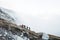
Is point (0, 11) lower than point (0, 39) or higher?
higher

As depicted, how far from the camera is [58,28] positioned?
269 feet

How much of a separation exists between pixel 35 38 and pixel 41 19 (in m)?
42.8

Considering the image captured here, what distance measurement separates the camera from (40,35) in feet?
120

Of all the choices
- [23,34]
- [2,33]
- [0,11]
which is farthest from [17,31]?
[0,11]

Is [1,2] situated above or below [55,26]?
above

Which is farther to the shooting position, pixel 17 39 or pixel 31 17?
pixel 31 17

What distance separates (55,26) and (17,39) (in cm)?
5011

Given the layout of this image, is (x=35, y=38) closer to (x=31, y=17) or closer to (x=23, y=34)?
(x=23, y=34)

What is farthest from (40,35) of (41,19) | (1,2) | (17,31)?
(41,19)

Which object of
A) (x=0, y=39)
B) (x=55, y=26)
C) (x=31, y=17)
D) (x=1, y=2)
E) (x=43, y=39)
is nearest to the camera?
(x=0, y=39)

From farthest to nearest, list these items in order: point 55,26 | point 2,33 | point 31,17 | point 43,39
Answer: point 55,26, point 31,17, point 43,39, point 2,33

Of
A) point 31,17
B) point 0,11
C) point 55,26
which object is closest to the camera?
point 0,11

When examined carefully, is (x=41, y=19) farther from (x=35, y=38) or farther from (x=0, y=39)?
(x=0, y=39)

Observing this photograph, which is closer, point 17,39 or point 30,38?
point 17,39
